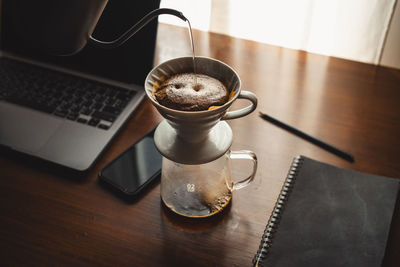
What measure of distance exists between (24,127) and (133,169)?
25 cm

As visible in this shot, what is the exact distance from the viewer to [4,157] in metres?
0.81

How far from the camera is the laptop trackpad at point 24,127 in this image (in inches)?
31.8

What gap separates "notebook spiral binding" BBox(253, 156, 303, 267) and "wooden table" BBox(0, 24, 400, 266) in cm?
2

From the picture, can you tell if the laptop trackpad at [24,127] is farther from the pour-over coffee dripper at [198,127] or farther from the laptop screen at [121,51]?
the pour-over coffee dripper at [198,127]

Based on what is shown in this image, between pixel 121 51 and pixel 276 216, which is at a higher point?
pixel 121 51

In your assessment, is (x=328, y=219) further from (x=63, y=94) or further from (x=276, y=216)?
(x=63, y=94)

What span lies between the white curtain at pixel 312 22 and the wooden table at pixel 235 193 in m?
0.30

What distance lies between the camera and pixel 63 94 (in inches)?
35.5

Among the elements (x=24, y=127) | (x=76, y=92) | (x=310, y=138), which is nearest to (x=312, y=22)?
(x=310, y=138)

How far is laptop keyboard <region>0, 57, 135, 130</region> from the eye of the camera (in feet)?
2.82

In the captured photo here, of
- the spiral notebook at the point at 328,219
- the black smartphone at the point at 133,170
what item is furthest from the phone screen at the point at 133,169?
the spiral notebook at the point at 328,219

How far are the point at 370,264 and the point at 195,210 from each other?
28 centimetres

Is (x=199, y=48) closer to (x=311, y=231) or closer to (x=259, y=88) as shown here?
(x=259, y=88)

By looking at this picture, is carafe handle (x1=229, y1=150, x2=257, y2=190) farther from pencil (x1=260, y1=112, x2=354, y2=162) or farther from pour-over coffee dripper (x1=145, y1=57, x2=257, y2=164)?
pencil (x1=260, y1=112, x2=354, y2=162)
